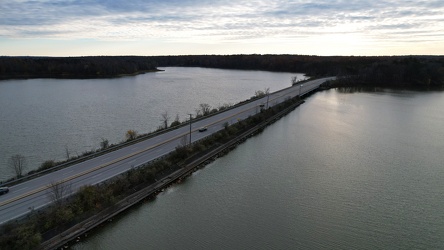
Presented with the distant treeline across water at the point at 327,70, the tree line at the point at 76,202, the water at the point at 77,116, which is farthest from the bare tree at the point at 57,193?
the distant treeline across water at the point at 327,70

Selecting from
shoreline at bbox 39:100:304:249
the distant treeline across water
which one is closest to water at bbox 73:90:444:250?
shoreline at bbox 39:100:304:249

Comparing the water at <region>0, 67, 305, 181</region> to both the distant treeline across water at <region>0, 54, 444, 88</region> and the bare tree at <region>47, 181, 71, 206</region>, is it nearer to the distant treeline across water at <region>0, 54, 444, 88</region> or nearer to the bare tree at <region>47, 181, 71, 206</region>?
the bare tree at <region>47, 181, 71, 206</region>

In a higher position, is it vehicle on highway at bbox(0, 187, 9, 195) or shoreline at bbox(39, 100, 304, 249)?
vehicle on highway at bbox(0, 187, 9, 195)

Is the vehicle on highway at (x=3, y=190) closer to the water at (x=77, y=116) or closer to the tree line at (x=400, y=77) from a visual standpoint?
the water at (x=77, y=116)

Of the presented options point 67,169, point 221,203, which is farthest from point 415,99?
point 67,169

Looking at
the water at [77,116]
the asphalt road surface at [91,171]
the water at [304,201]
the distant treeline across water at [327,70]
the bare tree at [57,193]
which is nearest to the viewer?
the bare tree at [57,193]

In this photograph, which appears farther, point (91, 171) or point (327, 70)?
point (327, 70)

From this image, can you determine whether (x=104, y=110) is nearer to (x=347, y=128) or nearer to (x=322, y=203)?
(x=347, y=128)

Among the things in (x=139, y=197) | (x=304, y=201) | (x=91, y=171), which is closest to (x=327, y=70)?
(x=304, y=201)

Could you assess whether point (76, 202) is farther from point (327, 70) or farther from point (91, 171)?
point (327, 70)
